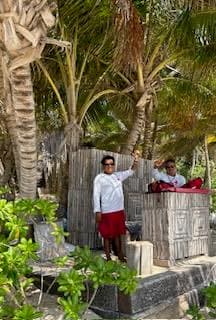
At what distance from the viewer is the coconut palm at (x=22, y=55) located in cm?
475

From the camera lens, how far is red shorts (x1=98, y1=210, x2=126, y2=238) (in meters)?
6.20

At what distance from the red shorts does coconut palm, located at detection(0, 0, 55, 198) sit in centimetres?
122

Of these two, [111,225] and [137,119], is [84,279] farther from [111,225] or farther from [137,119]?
[137,119]

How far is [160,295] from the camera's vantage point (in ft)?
18.0

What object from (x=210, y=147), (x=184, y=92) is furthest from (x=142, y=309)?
(x=210, y=147)

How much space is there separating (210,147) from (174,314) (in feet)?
55.4

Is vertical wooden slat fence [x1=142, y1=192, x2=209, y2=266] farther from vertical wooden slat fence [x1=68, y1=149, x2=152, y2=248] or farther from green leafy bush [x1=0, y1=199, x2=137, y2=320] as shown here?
green leafy bush [x1=0, y1=199, x2=137, y2=320]

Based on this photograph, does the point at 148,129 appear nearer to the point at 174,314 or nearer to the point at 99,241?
the point at 99,241

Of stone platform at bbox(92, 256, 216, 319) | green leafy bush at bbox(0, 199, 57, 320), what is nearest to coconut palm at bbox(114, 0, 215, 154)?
green leafy bush at bbox(0, 199, 57, 320)

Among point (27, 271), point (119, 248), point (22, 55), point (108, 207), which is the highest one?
point (22, 55)

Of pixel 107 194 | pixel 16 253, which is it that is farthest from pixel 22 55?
pixel 16 253

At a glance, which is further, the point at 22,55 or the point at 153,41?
the point at 153,41

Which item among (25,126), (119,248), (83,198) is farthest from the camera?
(83,198)

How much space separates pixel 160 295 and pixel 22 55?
3241 mm
